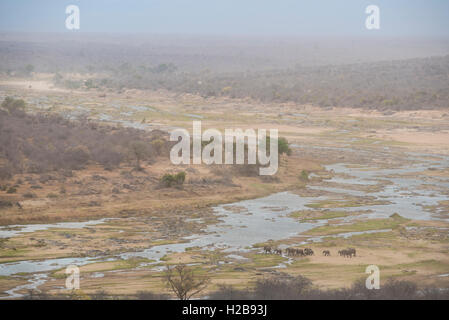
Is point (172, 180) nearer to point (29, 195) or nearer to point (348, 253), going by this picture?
point (29, 195)

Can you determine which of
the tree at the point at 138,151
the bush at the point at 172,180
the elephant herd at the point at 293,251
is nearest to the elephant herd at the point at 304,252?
the elephant herd at the point at 293,251

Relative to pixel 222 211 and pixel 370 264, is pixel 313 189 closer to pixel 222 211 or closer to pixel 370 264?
pixel 222 211

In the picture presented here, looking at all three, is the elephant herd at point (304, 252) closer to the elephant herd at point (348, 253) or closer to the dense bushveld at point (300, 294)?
the elephant herd at point (348, 253)

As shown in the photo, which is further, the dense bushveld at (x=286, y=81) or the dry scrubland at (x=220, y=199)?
the dense bushveld at (x=286, y=81)

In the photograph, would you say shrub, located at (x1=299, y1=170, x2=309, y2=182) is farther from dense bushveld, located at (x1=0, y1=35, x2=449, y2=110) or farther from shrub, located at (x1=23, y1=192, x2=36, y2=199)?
dense bushveld, located at (x1=0, y1=35, x2=449, y2=110)

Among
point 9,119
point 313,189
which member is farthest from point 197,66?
point 313,189

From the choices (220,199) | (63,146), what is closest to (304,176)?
(220,199)
